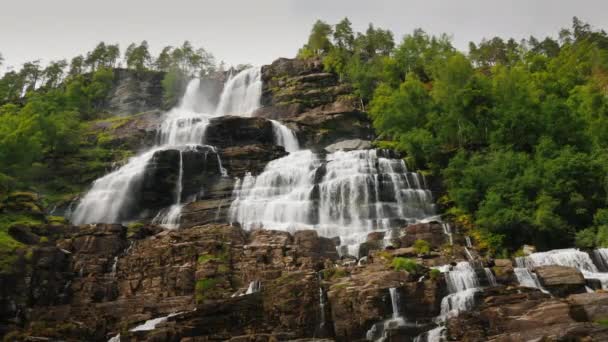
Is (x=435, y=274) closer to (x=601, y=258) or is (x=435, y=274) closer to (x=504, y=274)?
(x=504, y=274)

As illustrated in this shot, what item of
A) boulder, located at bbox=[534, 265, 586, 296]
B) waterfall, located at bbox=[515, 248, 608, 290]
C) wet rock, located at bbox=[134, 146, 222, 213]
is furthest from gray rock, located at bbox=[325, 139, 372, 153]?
boulder, located at bbox=[534, 265, 586, 296]

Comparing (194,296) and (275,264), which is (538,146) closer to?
(275,264)

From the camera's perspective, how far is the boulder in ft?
60.6

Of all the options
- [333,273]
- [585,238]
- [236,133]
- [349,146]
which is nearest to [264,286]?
[333,273]

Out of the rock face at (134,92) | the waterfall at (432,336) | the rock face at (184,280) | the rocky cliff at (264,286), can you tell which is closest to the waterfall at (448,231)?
the rocky cliff at (264,286)

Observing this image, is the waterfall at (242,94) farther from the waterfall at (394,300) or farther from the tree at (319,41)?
the waterfall at (394,300)

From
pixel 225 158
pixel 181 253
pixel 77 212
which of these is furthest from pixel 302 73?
pixel 181 253

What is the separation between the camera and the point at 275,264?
2369cm

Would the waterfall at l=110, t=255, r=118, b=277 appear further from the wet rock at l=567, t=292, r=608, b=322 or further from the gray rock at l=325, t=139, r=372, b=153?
the gray rock at l=325, t=139, r=372, b=153

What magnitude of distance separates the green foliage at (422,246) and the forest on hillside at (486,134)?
4.66 m

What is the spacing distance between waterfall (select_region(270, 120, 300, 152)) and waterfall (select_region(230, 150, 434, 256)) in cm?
1003

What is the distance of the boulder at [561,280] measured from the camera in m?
18.5

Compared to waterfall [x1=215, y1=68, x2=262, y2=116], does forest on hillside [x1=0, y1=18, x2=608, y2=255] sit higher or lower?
lower

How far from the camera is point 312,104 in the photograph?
183 ft
